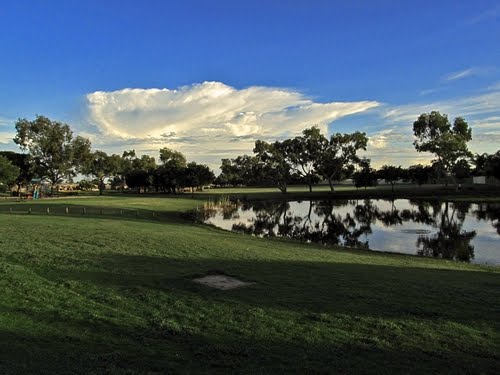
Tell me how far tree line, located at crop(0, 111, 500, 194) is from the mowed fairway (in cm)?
6421

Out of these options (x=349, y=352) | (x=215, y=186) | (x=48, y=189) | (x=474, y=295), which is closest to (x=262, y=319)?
(x=349, y=352)

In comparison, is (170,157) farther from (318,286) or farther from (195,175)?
(318,286)

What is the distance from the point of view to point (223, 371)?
16.7ft

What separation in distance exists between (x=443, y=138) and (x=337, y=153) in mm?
23791

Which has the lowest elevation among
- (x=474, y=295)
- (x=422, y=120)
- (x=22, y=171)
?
(x=474, y=295)

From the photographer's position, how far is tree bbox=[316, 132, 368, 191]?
9750 centimetres

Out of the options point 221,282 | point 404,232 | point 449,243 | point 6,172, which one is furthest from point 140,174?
point 221,282

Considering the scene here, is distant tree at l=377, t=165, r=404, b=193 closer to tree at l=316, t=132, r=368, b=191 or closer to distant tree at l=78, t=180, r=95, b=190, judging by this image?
tree at l=316, t=132, r=368, b=191

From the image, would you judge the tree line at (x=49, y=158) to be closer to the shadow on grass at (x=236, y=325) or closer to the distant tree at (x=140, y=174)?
the distant tree at (x=140, y=174)

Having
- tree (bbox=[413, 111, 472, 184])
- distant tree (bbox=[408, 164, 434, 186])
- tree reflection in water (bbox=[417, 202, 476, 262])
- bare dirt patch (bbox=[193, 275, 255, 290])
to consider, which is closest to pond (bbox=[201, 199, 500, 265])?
tree reflection in water (bbox=[417, 202, 476, 262])

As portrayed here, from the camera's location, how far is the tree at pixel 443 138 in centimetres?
8394

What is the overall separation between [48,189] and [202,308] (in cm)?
9031

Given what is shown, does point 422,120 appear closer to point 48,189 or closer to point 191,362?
point 48,189

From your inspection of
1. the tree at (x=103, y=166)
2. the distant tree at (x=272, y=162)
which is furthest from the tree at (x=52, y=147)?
the distant tree at (x=272, y=162)
